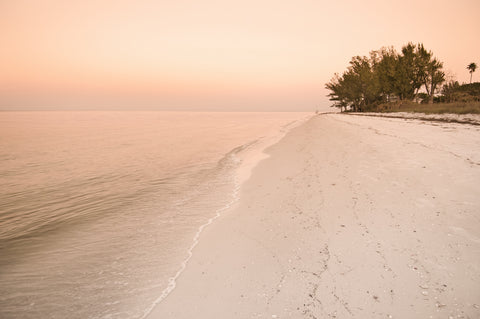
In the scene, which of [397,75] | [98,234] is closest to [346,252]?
[98,234]

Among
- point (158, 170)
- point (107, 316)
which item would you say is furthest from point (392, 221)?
point (158, 170)

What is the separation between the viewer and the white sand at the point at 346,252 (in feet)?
9.35

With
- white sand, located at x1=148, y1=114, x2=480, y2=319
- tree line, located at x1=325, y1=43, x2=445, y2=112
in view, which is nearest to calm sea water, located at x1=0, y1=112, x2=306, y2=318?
white sand, located at x1=148, y1=114, x2=480, y2=319

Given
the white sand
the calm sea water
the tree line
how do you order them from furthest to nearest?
1. the tree line
2. the calm sea water
3. the white sand

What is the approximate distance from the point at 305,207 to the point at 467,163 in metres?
6.02

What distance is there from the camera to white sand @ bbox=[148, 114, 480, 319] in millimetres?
2850

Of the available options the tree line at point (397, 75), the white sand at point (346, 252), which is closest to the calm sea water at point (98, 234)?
the white sand at point (346, 252)

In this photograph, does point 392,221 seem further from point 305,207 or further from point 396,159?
point 396,159

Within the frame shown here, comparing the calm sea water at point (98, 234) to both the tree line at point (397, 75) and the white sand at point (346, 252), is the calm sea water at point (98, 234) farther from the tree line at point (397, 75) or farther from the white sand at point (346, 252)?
the tree line at point (397, 75)

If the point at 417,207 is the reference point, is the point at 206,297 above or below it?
below

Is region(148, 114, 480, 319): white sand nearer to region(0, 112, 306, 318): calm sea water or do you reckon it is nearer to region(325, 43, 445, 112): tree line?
region(0, 112, 306, 318): calm sea water

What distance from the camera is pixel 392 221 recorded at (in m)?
4.64

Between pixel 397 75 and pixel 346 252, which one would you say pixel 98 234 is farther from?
pixel 397 75

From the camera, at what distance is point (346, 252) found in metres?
3.84
